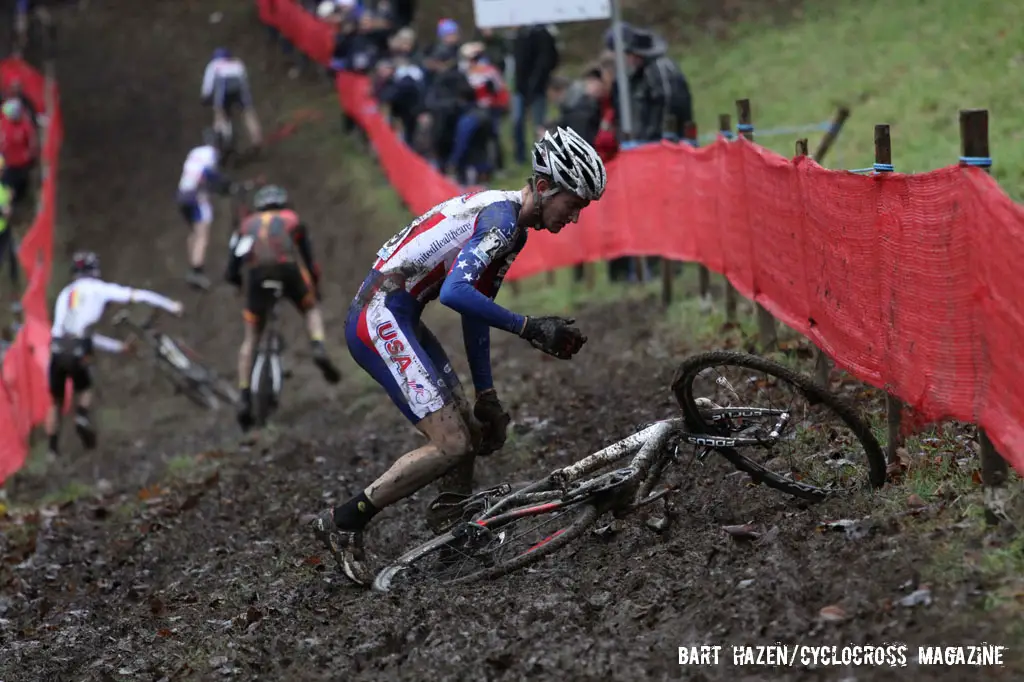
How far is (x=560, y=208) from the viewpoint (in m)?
6.68

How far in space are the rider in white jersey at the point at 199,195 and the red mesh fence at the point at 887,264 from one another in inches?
418

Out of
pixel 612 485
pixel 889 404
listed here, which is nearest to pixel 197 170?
pixel 612 485

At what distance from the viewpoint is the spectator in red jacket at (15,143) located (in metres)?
24.6

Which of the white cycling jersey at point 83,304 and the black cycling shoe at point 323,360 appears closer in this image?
the black cycling shoe at point 323,360

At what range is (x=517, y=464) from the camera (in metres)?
9.50

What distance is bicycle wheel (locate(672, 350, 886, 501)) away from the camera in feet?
21.1

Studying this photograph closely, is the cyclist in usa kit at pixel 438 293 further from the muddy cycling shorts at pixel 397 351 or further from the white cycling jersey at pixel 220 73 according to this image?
the white cycling jersey at pixel 220 73

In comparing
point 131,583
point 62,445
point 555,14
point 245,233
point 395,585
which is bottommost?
point 62,445

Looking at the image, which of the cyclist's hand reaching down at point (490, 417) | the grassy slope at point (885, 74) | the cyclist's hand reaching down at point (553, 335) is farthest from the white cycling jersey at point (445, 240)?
the grassy slope at point (885, 74)

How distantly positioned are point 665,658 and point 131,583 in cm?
455

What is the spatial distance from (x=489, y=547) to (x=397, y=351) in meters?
1.11

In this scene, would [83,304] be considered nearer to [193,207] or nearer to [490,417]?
[193,207]

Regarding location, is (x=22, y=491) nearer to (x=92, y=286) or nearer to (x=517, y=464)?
(x=92, y=286)

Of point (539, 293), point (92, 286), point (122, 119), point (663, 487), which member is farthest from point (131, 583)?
point (122, 119)
